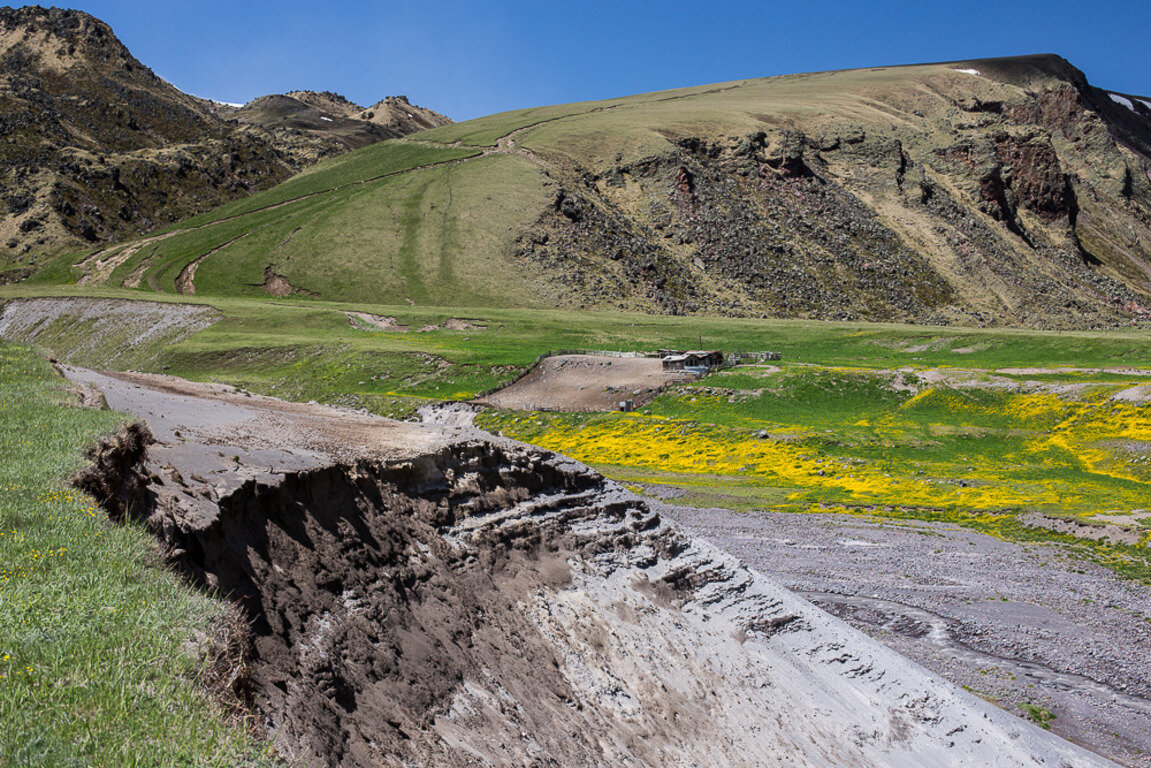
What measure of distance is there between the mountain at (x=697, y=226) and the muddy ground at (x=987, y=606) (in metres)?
71.3

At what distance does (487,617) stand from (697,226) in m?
108

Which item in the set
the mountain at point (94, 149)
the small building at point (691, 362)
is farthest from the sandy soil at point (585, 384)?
the mountain at point (94, 149)

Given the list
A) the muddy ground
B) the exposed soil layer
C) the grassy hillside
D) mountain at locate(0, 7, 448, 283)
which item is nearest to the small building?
the grassy hillside

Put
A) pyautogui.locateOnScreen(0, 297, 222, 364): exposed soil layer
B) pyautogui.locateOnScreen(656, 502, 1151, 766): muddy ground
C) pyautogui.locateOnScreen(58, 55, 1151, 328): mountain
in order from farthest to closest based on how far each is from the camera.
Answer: pyautogui.locateOnScreen(58, 55, 1151, 328): mountain < pyautogui.locateOnScreen(0, 297, 222, 364): exposed soil layer < pyautogui.locateOnScreen(656, 502, 1151, 766): muddy ground

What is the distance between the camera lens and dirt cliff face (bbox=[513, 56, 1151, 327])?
344ft

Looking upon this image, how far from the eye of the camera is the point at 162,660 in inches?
201

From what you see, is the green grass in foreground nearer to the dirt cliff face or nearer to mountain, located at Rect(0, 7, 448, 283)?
the dirt cliff face

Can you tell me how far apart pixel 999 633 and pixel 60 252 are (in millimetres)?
130164

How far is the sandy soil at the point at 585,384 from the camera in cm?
5066

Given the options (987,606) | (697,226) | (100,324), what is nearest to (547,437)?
(987,606)

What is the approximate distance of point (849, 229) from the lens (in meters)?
117

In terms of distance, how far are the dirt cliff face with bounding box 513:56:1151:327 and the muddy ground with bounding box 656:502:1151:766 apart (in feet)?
235

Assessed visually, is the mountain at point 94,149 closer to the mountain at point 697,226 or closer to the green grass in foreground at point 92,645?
the mountain at point 697,226

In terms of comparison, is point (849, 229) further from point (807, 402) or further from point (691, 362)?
point (807, 402)
